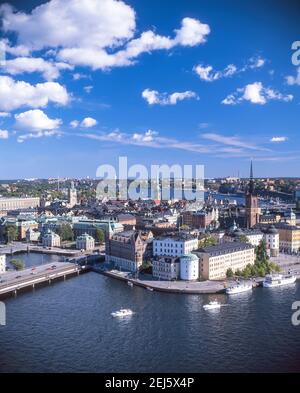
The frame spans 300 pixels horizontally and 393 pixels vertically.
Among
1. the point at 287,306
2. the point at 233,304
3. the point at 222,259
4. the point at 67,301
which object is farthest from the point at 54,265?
the point at 287,306

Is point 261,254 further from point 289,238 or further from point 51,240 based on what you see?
point 51,240

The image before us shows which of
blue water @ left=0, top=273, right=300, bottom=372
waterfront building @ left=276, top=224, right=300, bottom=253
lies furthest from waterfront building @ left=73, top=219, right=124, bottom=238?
blue water @ left=0, top=273, right=300, bottom=372

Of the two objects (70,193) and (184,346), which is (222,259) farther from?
(70,193)

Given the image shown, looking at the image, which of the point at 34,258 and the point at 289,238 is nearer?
the point at 289,238

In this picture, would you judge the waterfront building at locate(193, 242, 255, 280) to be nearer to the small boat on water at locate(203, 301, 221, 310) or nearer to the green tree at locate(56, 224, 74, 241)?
the small boat on water at locate(203, 301, 221, 310)

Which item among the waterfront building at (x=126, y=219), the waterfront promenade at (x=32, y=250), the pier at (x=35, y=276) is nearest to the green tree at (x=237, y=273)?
the pier at (x=35, y=276)

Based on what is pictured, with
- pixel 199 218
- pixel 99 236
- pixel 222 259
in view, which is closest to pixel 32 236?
pixel 99 236
